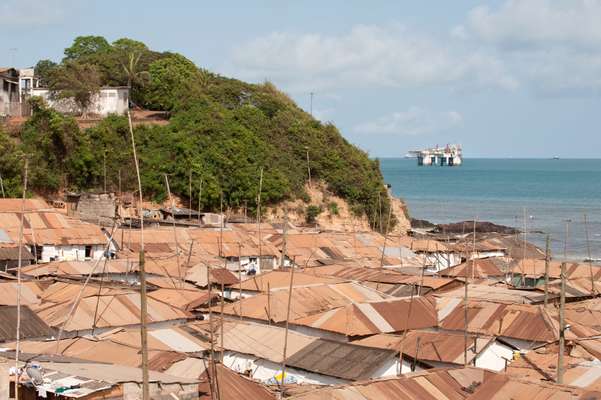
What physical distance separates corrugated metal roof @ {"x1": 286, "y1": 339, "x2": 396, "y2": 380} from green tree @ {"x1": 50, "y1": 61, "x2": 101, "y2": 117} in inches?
1186

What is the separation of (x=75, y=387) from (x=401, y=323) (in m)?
9.48

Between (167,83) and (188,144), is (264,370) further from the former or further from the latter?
(167,83)

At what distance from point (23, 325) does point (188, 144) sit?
80.6 feet

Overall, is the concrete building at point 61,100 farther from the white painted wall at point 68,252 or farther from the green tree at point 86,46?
the white painted wall at point 68,252

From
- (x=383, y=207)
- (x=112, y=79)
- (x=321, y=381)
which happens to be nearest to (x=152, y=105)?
(x=112, y=79)

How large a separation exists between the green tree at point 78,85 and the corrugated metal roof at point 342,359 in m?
A: 30.1

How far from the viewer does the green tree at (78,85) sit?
43.1 metres

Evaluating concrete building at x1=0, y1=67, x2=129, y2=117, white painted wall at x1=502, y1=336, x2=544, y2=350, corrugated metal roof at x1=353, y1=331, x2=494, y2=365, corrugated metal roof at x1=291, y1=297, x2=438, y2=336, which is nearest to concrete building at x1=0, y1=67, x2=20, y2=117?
concrete building at x1=0, y1=67, x2=129, y2=117

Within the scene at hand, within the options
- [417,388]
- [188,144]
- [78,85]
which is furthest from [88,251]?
[78,85]

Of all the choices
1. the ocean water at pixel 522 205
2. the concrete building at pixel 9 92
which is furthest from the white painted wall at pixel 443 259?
the concrete building at pixel 9 92

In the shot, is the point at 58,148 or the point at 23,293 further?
the point at 58,148

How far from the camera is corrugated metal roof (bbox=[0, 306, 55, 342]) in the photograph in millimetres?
15812

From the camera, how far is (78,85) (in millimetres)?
Result: 43125

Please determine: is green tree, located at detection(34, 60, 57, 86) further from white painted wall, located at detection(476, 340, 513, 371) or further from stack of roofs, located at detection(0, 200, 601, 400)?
white painted wall, located at detection(476, 340, 513, 371)
